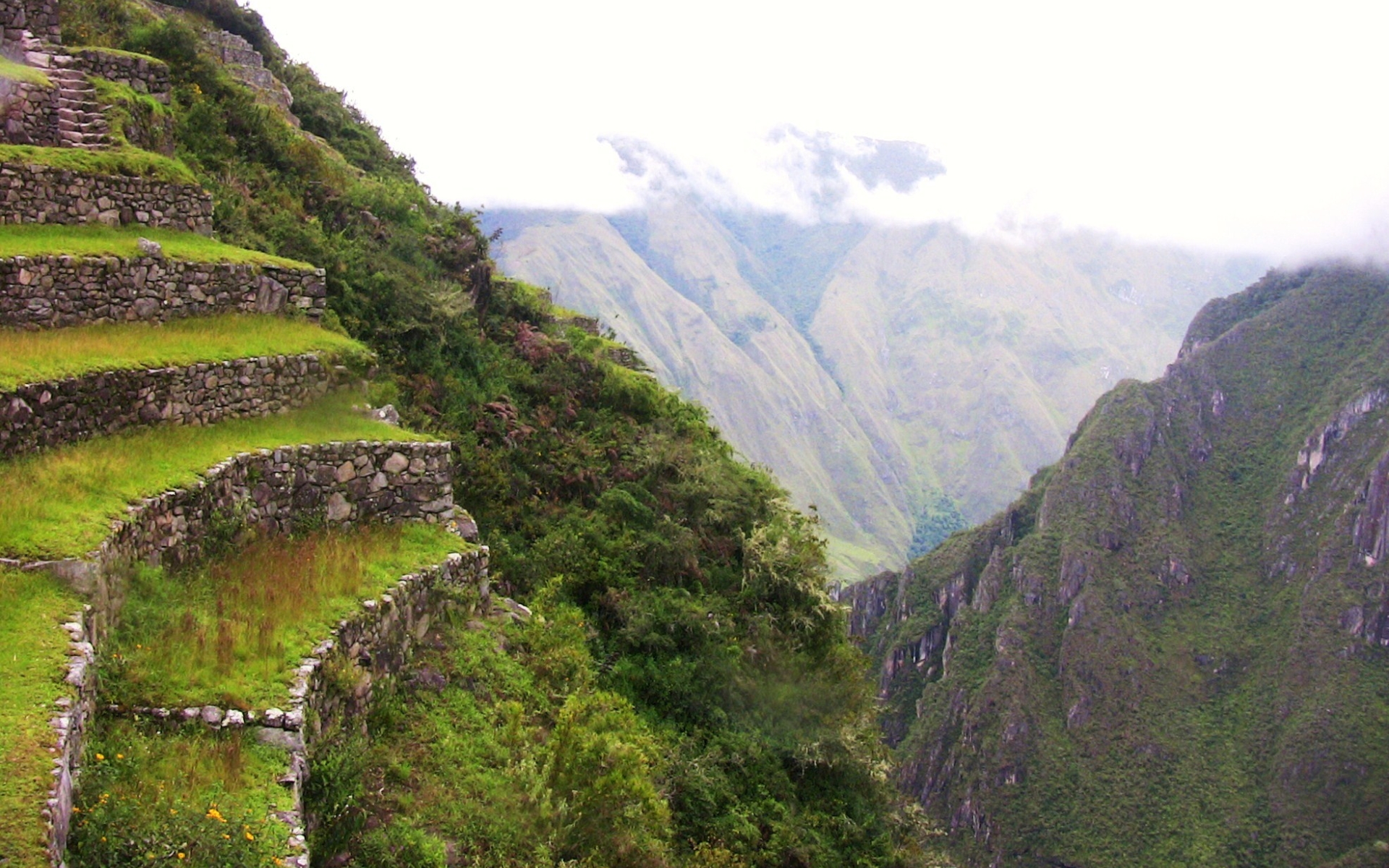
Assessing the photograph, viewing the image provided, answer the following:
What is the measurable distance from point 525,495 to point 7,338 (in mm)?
7892

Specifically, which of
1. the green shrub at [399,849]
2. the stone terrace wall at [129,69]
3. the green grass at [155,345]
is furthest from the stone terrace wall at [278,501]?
the stone terrace wall at [129,69]

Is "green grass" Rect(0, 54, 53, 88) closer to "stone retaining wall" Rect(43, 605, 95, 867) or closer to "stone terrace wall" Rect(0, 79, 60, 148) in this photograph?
"stone terrace wall" Rect(0, 79, 60, 148)

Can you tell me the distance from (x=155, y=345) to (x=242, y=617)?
503 cm

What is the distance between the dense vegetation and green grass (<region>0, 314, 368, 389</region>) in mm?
1839

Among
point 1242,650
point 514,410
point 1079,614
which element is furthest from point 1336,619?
point 514,410

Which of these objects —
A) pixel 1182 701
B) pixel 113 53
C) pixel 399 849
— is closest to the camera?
pixel 399 849

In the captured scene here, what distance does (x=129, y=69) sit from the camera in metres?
16.4

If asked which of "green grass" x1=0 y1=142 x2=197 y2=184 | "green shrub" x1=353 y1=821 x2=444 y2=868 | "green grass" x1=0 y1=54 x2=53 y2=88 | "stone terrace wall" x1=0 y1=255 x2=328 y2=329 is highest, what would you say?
"green grass" x1=0 y1=54 x2=53 y2=88

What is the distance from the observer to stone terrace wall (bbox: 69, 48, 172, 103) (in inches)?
627

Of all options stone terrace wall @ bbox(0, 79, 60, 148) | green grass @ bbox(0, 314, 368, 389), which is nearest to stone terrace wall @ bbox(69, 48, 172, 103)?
stone terrace wall @ bbox(0, 79, 60, 148)

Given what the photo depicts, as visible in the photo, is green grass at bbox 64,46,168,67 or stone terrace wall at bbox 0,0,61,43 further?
stone terrace wall at bbox 0,0,61,43

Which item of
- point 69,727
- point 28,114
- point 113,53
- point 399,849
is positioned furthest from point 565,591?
point 113,53

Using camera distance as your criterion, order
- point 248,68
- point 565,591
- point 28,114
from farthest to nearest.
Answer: point 248,68
point 565,591
point 28,114

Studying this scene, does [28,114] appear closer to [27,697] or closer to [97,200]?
[97,200]
